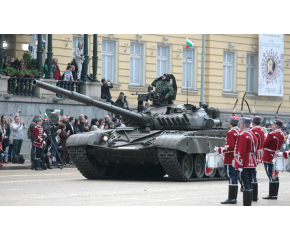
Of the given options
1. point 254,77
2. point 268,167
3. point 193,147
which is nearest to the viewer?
point 268,167

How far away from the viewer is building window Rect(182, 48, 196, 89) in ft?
123

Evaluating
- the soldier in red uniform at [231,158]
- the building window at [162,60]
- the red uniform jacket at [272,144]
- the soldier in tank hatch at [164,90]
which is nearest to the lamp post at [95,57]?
the building window at [162,60]

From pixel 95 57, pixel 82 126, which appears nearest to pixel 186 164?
pixel 82 126

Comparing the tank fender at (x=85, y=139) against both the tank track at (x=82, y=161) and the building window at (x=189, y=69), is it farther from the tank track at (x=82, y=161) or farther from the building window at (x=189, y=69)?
the building window at (x=189, y=69)

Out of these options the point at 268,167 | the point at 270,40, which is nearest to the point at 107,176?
the point at 268,167

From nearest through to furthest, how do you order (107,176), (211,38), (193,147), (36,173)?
(193,147) → (107,176) → (36,173) → (211,38)

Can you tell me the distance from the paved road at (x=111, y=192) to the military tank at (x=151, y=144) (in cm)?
58

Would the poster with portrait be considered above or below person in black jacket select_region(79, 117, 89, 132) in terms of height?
above

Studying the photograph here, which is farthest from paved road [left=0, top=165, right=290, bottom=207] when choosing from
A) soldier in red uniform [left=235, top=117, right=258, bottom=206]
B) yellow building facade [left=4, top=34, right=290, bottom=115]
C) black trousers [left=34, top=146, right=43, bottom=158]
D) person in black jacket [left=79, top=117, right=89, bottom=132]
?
yellow building facade [left=4, top=34, right=290, bottom=115]

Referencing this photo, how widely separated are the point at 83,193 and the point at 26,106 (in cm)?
1260

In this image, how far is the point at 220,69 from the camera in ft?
127

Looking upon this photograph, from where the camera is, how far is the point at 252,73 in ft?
135

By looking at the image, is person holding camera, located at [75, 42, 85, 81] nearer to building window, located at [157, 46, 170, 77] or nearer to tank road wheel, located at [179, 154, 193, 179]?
building window, located at [157, 46, 170, 77]

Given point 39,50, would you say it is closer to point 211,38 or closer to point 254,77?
point 211,38
